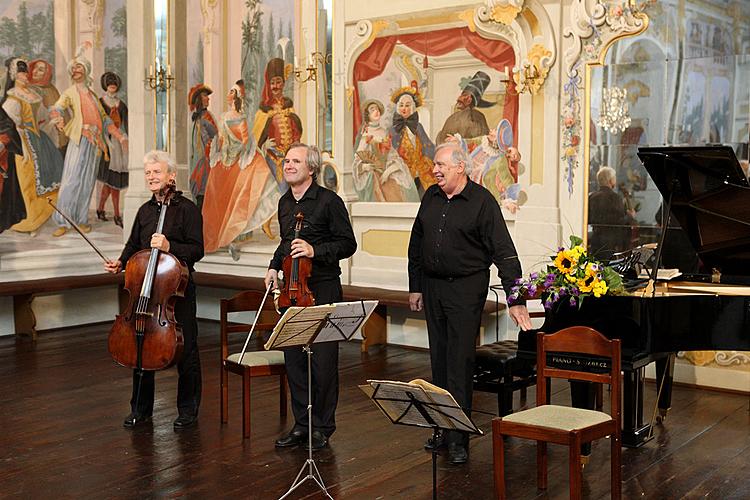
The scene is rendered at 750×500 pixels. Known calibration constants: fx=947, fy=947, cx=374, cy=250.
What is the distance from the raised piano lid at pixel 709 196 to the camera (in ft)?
17.0

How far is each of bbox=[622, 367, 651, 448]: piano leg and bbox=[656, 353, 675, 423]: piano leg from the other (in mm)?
492

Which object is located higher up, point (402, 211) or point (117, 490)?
point (402, 211)

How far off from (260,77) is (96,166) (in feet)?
6.79

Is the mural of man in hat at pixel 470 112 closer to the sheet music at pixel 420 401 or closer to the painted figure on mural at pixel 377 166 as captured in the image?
the painted figure on mural at pixel 377 166

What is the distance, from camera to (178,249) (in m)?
5.72

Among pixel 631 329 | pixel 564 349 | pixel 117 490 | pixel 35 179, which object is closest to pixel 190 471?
pixel 117 490

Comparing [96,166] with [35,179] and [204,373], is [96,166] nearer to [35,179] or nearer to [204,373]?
[35,179]

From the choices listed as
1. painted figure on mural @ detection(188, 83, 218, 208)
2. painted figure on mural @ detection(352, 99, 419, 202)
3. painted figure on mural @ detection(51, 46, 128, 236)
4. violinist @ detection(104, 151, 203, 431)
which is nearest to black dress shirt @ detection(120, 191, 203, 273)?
violinist @ detection(104, 151, 203, 431)

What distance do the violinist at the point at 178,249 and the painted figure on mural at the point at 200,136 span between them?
15.2 ft

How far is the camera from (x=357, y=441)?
553 cm

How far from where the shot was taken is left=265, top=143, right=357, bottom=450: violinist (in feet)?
17.0

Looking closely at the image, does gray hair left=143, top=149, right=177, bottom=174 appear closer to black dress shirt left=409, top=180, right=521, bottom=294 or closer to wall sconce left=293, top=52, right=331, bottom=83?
black dress shirt left=409, top=180, right=521, bottom=294

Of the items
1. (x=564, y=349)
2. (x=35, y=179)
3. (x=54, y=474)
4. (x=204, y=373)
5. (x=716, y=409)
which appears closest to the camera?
(x=564, y=349)

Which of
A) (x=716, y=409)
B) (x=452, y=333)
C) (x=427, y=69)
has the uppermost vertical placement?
(x=427, y=69)
